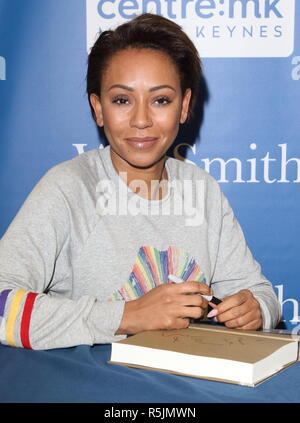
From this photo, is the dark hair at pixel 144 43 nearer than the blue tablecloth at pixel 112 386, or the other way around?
the blue tablecloth at pixel 112 386

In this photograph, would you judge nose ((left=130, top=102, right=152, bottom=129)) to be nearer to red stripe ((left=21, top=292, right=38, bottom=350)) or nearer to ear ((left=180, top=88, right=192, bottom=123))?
ear ((left=180, top=88, right=192, bottom=123))

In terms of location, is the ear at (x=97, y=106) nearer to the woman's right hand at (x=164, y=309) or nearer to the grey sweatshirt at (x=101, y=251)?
the grey sweatshirt at (x=101, y=251)

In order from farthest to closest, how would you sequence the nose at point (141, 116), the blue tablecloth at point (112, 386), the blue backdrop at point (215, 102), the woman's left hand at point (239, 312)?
the blue backdrop at point (215, 102) < the nose at point (141, 116) < the woman's left hand at point (239, 312) < the blue tablecloth at point (112, 386)

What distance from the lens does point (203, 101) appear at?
188cm

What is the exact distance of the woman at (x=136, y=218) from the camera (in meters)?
1.21

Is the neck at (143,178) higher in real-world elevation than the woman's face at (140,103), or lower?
lower

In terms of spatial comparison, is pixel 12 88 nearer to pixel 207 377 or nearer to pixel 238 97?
pixel 238 97

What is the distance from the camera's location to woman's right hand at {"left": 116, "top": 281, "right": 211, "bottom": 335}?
108cm

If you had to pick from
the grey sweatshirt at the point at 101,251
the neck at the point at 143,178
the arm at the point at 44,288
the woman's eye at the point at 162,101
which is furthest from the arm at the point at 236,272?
the arm at the point at 44,288

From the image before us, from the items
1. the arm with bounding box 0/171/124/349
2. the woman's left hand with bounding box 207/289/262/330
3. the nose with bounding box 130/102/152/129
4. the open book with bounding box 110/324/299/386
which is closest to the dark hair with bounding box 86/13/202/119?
the nose with bounding box 130/102/152/129

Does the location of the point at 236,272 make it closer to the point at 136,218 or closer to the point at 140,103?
the point at 136,218

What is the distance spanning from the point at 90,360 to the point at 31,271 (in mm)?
302
